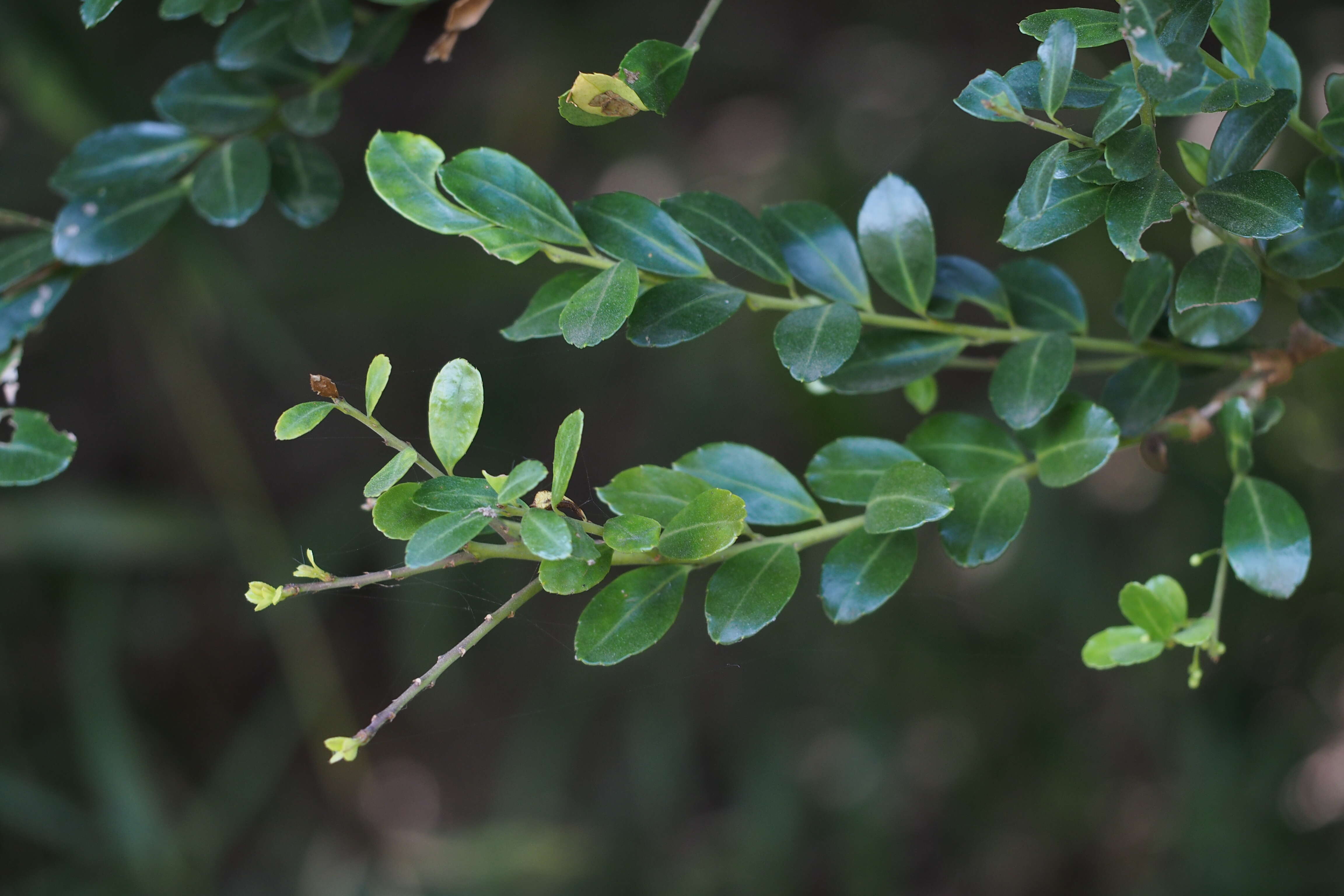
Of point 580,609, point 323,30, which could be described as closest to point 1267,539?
point 323,30

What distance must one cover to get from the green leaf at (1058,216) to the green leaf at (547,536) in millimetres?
163

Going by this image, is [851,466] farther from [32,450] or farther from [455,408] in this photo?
[32,450]

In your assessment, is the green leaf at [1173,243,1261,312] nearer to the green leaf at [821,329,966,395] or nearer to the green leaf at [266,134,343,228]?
the green leaf at [821,329,966,395]

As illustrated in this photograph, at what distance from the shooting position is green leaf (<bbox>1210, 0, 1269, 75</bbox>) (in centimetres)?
33

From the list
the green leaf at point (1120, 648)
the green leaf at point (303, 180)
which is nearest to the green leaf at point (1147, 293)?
the green leaf at point (1120, 648)

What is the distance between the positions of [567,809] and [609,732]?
0.43ft

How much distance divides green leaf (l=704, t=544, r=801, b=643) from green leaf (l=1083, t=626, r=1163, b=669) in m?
0.11

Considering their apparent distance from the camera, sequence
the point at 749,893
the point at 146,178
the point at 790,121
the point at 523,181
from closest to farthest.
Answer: the point at 523,181, the point at 146,178, the point at 749,893, the point at 790,121

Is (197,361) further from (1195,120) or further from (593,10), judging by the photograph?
(1195,120)

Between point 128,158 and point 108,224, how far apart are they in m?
0.04

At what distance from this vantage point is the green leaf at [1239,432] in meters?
0.38

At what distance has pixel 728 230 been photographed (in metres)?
0.37

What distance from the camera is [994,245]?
50.8 inches

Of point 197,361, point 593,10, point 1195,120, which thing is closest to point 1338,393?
point 1195,120
